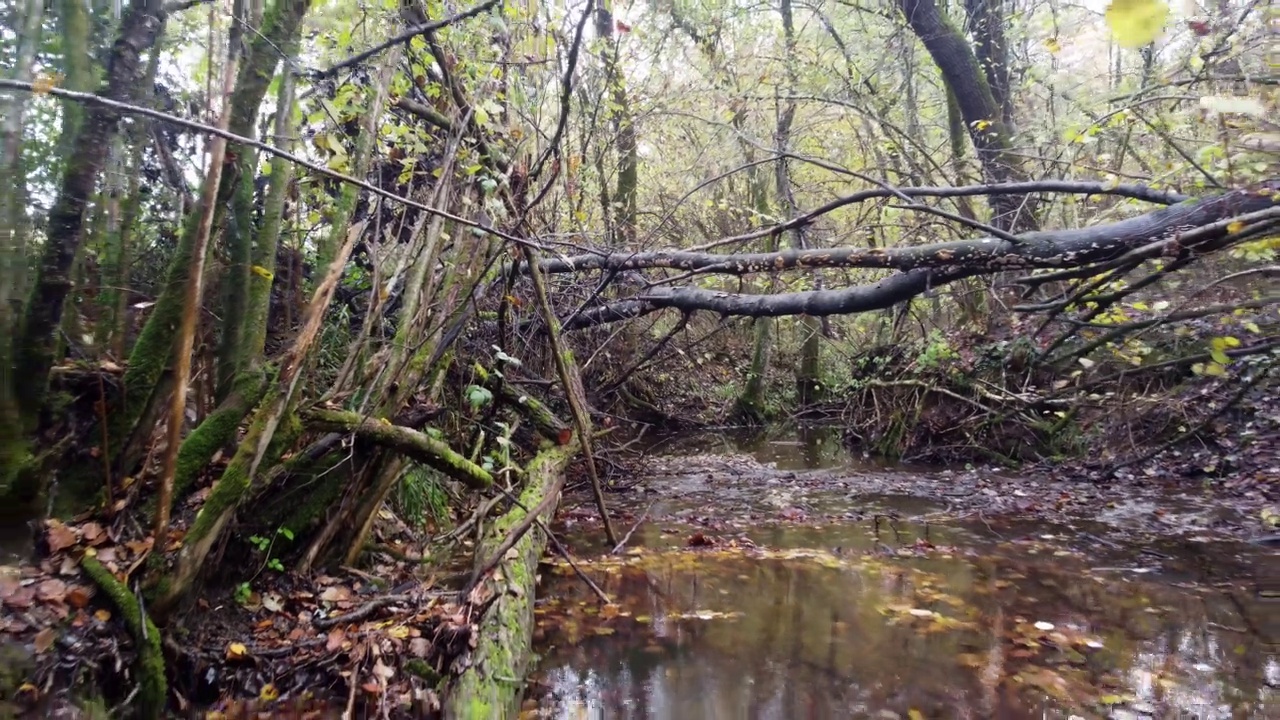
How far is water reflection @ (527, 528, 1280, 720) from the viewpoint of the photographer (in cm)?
291

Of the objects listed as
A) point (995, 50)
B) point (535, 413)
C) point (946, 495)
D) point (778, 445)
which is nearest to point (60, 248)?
point (535, 413)

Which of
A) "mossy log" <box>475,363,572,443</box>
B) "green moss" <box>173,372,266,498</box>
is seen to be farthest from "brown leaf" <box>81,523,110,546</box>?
"mossy log" <box>475,363,572,443</box>

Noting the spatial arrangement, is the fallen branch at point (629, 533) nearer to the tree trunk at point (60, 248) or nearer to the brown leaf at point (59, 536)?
the brown leaf at point (59, 536)

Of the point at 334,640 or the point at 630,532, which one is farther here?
the point at 630,532

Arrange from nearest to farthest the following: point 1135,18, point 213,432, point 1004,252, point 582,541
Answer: point 1135,18 → point 213,432 → point 1004,252 → point 582,541

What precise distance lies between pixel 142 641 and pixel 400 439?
1371 mm

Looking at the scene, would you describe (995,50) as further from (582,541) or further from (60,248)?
(60,248)

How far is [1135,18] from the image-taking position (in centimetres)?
89

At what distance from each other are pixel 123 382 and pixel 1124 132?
8155 millimetres

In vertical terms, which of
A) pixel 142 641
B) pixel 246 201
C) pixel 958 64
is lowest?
pixel 142 641

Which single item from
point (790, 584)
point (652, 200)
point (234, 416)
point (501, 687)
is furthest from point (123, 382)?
point (652, 200)

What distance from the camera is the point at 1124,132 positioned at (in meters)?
6.79

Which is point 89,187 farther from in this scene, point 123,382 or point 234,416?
Result: point 234,416

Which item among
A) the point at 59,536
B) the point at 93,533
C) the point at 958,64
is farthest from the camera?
the point at 958,64
